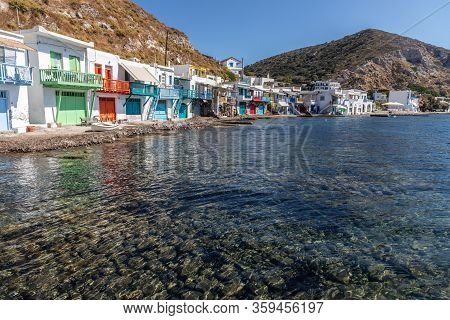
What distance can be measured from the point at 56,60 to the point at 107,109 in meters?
9.55

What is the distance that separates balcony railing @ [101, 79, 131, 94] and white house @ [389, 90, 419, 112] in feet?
432

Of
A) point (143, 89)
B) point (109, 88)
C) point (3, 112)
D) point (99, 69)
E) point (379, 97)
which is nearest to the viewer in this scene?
point (3, 112)

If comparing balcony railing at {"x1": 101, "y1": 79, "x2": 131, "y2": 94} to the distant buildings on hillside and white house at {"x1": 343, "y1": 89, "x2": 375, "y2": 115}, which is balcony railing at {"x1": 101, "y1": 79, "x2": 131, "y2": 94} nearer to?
the distant buildings on hillside

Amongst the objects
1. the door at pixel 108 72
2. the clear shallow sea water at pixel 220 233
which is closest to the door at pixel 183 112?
the door at pixel 108 72

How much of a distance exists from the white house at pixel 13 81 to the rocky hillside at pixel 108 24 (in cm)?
3032

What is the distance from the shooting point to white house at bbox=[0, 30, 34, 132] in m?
26.0

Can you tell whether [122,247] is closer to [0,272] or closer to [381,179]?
[0,272]

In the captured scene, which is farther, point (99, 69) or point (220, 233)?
point (99, 69)

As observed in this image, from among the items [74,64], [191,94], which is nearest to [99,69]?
[74,64]

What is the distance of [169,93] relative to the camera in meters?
53.5

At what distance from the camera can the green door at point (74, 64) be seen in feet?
115

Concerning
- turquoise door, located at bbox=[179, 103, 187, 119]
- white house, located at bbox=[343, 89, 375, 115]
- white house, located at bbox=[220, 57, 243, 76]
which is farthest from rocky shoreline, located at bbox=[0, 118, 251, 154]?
white house, located at bbox=[343, 89, 375, 115]

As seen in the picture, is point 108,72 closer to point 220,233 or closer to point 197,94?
point 197,94
